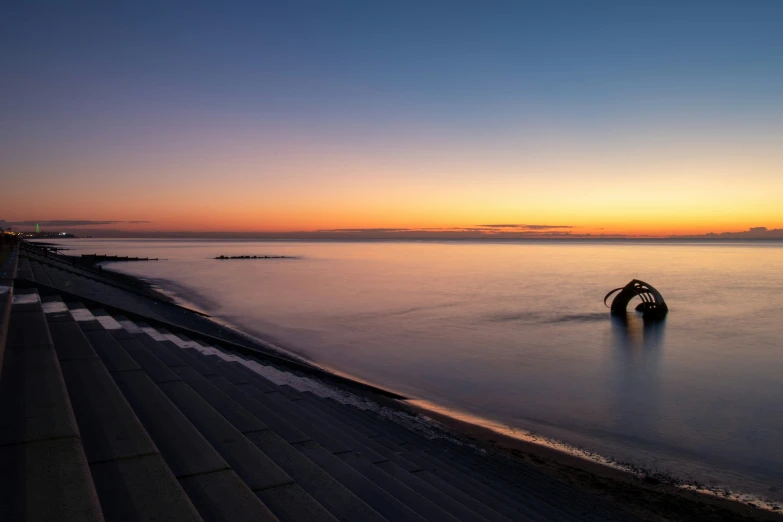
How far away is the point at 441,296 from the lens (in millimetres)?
42844

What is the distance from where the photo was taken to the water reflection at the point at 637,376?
1283cm

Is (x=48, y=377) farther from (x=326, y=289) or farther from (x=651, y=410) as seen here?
(x=326, y=289)

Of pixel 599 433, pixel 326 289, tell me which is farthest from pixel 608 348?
pixel 326 289

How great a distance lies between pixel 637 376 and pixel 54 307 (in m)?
19.4

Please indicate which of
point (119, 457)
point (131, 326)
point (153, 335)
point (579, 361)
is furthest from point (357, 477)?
point (579, 361)

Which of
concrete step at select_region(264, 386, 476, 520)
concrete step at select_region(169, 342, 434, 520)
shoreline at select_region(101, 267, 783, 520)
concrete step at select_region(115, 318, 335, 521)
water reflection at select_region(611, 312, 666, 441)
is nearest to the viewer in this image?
concrete step at select_region(115, 318, 335, 521)

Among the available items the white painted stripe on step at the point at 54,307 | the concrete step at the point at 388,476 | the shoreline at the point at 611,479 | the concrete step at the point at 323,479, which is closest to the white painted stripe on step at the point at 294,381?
the shoreline at the point at 611,479

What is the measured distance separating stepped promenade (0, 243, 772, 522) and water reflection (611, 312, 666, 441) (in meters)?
5.64

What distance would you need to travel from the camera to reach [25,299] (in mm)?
9703

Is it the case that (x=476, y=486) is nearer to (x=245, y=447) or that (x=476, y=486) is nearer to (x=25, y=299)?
(x=245, y=447)

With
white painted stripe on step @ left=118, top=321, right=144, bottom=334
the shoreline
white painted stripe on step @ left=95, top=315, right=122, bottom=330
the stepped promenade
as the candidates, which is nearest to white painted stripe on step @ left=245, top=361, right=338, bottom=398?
the stepped promenade

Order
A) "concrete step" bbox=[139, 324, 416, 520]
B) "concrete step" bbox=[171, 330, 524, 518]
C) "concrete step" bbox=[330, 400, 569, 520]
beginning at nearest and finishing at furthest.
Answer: "concrete step" bbox=[139, 324, 416, 520] < "concrete step" bbox=[330, 400, 569, 520] < "concrete step" bbox=[171, 330, 524, 518]

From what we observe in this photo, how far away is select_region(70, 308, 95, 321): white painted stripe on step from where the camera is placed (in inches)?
373

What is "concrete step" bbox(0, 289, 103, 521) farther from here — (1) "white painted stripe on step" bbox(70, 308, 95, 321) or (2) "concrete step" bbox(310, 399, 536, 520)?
(2) "concrete step" bbox(310, 399, 536, 520)
